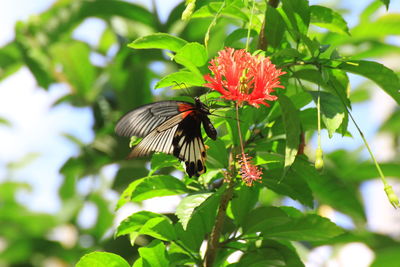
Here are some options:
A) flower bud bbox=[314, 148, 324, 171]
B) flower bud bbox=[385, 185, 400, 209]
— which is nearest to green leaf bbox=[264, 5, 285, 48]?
flower bud bbox=[314, 148, 324, 171]

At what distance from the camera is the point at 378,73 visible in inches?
36.0

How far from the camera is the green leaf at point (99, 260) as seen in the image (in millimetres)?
880

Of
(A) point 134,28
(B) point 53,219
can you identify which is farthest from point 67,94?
(B) point 53,219

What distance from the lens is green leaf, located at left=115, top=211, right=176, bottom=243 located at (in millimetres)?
923

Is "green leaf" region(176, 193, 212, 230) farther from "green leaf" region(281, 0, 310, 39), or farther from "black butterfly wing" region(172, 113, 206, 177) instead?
"green leaf" region(281, 0, 310, 39)

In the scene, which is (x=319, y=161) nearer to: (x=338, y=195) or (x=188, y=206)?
(x=188, y=206)

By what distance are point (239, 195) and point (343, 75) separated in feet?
1.00

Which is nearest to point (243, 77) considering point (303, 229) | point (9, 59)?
point (303, 229)

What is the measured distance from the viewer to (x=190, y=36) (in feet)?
5.76

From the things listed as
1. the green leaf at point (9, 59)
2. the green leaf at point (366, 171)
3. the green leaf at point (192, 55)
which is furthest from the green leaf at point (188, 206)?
the green leaf at point (9, 59)

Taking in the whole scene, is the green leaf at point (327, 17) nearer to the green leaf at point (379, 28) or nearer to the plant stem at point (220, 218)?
the plant stem at point (220, 218)

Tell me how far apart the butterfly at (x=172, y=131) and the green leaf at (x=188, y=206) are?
0.14 feet

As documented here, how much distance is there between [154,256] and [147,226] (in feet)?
0.18

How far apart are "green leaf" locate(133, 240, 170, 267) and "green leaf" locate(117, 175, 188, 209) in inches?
4.1
